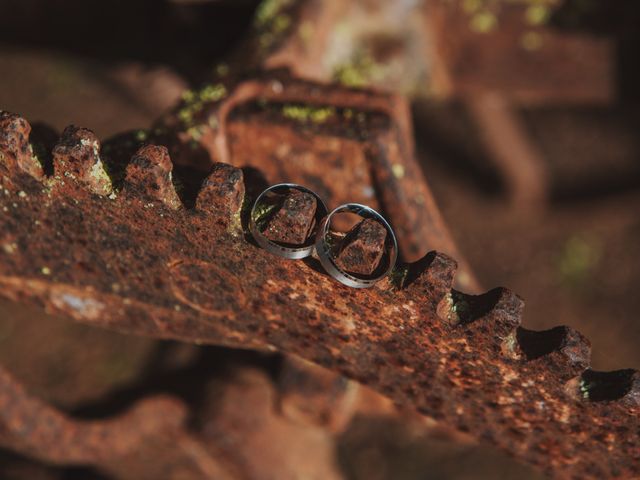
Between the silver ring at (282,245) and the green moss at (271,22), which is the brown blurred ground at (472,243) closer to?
the green moss at (271,22)

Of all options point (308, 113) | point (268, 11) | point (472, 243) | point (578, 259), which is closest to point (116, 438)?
point (308, 113)

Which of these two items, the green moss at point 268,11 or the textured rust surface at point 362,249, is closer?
the textured rust surface at point 362,249

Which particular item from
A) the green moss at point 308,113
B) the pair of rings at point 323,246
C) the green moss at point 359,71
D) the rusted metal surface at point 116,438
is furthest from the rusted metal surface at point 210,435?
the green moss at point 359,71

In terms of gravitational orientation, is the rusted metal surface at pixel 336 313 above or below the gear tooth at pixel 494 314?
below

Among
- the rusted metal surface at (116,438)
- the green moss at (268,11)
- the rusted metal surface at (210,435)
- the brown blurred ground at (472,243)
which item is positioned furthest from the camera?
the brown blurred ground at (472,243)

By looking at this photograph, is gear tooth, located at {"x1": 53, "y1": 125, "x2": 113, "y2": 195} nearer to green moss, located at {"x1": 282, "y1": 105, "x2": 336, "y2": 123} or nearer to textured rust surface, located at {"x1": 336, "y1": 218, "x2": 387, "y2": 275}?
textured rust surface, located at {"x1": 336, "y1": 218, "x2": 387, "y2": 275}

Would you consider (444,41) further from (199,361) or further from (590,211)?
(590,211)
